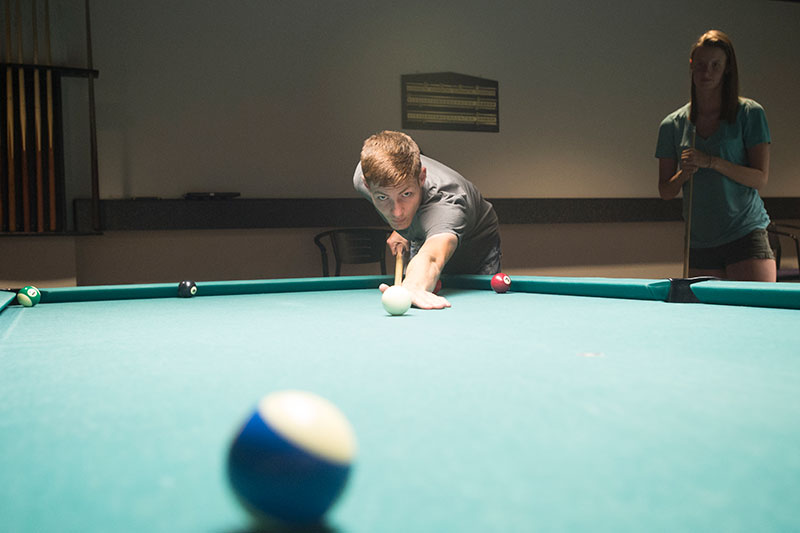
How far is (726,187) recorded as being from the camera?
277 cm

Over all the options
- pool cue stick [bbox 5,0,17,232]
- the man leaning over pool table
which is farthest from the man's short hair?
pool cue stick [bbox 5,0,17,232]

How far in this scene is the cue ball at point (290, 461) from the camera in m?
0.53

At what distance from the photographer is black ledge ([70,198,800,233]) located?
4301 millimetres

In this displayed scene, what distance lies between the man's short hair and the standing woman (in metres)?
1.19

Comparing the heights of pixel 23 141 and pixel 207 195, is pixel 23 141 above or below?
above

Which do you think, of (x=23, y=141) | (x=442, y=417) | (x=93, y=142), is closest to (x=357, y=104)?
(x=93, y=142)

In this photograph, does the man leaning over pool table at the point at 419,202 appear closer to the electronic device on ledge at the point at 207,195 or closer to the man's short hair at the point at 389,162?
the man's short hair at the point at 389,162

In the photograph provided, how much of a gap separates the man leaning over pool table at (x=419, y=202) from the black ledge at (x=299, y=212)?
192 cm

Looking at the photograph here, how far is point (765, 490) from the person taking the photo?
549 millimetres

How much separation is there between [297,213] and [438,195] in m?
2.33

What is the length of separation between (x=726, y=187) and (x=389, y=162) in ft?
4.95

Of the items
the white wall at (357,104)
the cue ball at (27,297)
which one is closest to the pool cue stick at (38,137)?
the white wall at (357,104)

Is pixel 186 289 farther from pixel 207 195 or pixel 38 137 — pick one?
pixel 38 137

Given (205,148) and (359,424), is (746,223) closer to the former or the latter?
(359,424)
